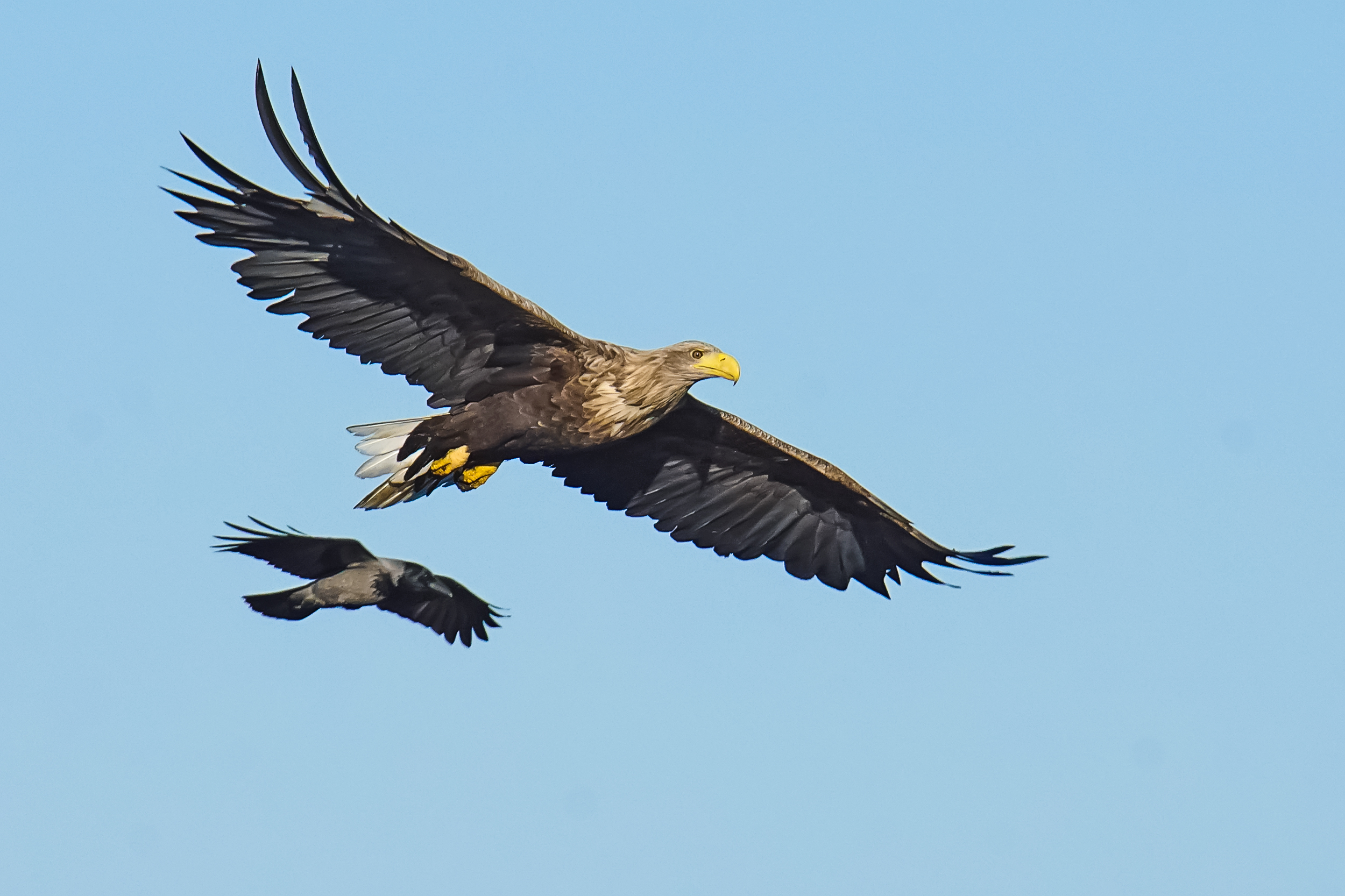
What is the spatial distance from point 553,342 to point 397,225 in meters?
1.17

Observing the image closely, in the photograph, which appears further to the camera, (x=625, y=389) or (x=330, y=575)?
(x=330, y=575)

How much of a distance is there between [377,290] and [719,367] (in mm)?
1857

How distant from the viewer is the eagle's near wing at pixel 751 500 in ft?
37.2

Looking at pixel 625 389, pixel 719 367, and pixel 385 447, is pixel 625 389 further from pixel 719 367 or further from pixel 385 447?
pixel 385 447

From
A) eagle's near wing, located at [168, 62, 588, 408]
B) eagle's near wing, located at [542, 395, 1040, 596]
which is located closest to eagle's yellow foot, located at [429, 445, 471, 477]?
eagle's near wing, located at [168, 62, 588, 408]

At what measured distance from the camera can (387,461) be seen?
10.7 metres

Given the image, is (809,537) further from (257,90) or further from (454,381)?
(257,90)

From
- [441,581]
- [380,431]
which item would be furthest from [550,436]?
[441,581]

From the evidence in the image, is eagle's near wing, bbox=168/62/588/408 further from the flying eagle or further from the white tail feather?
the white tail feather

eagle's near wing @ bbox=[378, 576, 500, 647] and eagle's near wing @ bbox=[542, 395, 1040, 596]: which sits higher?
eagle's near wing @ bbox=[542, 395, 1040, 596]

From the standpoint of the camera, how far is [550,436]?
10.1 m

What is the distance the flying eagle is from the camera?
9.45 meters

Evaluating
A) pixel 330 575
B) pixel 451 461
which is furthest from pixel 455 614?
pixel 451 461

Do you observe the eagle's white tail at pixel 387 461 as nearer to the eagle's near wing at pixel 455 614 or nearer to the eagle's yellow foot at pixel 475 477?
the eagle's yellow foot at pixel 475 477
